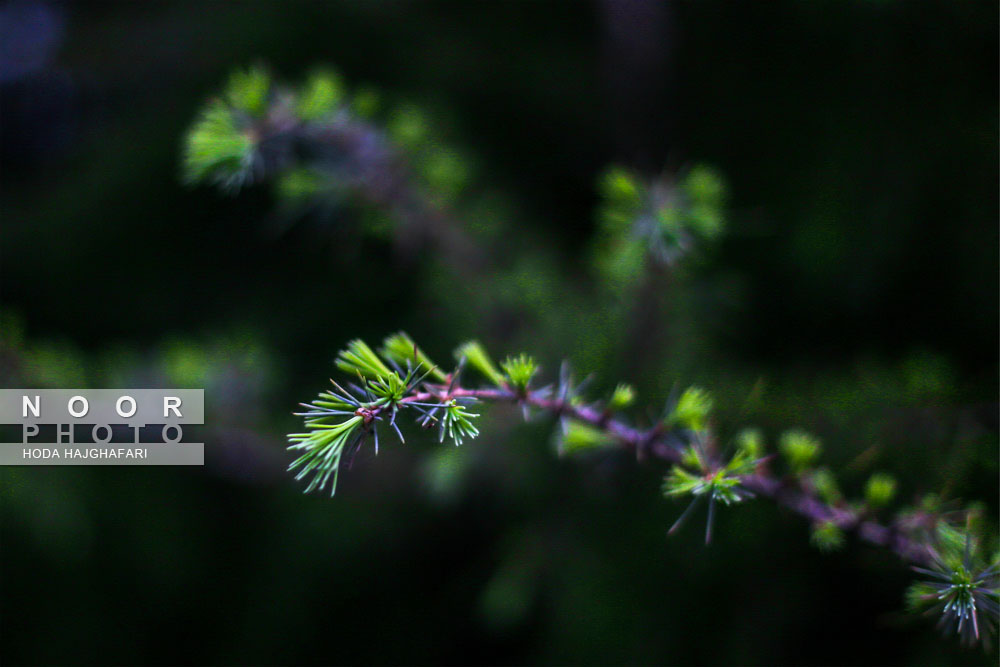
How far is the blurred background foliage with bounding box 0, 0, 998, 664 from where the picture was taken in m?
0.86

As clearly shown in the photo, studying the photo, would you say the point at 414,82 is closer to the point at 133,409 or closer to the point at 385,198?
the point at 385,198

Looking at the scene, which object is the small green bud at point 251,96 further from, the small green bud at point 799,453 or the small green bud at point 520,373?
the small green bud at point 799,453

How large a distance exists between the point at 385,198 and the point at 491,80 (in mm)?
750

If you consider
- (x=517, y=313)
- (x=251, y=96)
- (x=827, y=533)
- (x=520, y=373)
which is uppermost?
(x=251, y=96)

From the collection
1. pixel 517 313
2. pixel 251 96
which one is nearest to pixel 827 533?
pixel 517 313

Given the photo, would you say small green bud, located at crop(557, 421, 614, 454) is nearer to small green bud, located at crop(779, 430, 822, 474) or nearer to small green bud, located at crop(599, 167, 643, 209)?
small green bud, located at crop(779, 430, 822, 474)

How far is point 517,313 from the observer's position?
0.96 m

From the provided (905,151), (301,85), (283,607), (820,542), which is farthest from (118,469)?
(905,151)

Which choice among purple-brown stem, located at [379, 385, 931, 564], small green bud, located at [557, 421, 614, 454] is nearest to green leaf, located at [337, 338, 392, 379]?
purple-brown stem, located at [379, 385, 931, 564]

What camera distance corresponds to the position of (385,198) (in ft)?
2.67

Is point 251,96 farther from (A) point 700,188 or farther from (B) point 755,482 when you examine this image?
(B) point 755,482

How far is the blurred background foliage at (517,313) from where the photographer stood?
2.81ft

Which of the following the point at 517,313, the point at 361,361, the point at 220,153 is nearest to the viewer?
the point at 361,361

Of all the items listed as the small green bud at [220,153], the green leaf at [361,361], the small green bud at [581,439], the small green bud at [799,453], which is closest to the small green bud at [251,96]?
the small green bud at [220,153]
